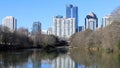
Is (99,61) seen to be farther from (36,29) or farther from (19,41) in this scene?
(36,29)

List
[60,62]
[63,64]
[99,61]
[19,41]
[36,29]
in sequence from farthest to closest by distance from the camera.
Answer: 1. [36,29]
2. [19,41]
3. [99,61]
4. [60,62]
5. [63,64]

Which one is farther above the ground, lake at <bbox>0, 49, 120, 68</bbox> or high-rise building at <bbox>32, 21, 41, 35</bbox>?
high-rise building at <bbox>32, 21, 41, 35</bbox>

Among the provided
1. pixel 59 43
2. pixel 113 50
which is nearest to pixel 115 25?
pixel 113 50

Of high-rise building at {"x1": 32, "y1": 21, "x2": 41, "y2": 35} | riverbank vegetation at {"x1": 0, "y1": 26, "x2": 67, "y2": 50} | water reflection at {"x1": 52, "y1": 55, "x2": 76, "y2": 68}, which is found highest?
high-rise building at {"x1": 32, "y1": 21, "x2": 41, "y2": 35}

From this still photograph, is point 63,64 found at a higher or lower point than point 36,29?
lower

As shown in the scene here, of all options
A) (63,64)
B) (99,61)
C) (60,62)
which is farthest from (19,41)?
(63,64)

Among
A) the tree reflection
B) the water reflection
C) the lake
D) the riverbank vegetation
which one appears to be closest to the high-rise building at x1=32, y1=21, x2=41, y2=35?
the riverbank vegetation

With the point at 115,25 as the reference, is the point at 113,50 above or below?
below

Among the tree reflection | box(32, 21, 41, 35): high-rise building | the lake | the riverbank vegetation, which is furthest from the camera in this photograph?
box(32, 21, 41, 35): high-rise building

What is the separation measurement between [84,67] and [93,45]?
61457 millimetres

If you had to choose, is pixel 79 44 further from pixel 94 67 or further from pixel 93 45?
pixel 94 67

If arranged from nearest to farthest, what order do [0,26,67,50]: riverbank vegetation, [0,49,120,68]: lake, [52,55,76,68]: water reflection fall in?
[52,55,76,68]: water reflection, [0,49,120,68]: lake, [0,26,67,50]: riverbank vegetation

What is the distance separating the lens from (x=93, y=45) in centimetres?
9769

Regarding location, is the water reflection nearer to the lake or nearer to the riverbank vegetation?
the lake
